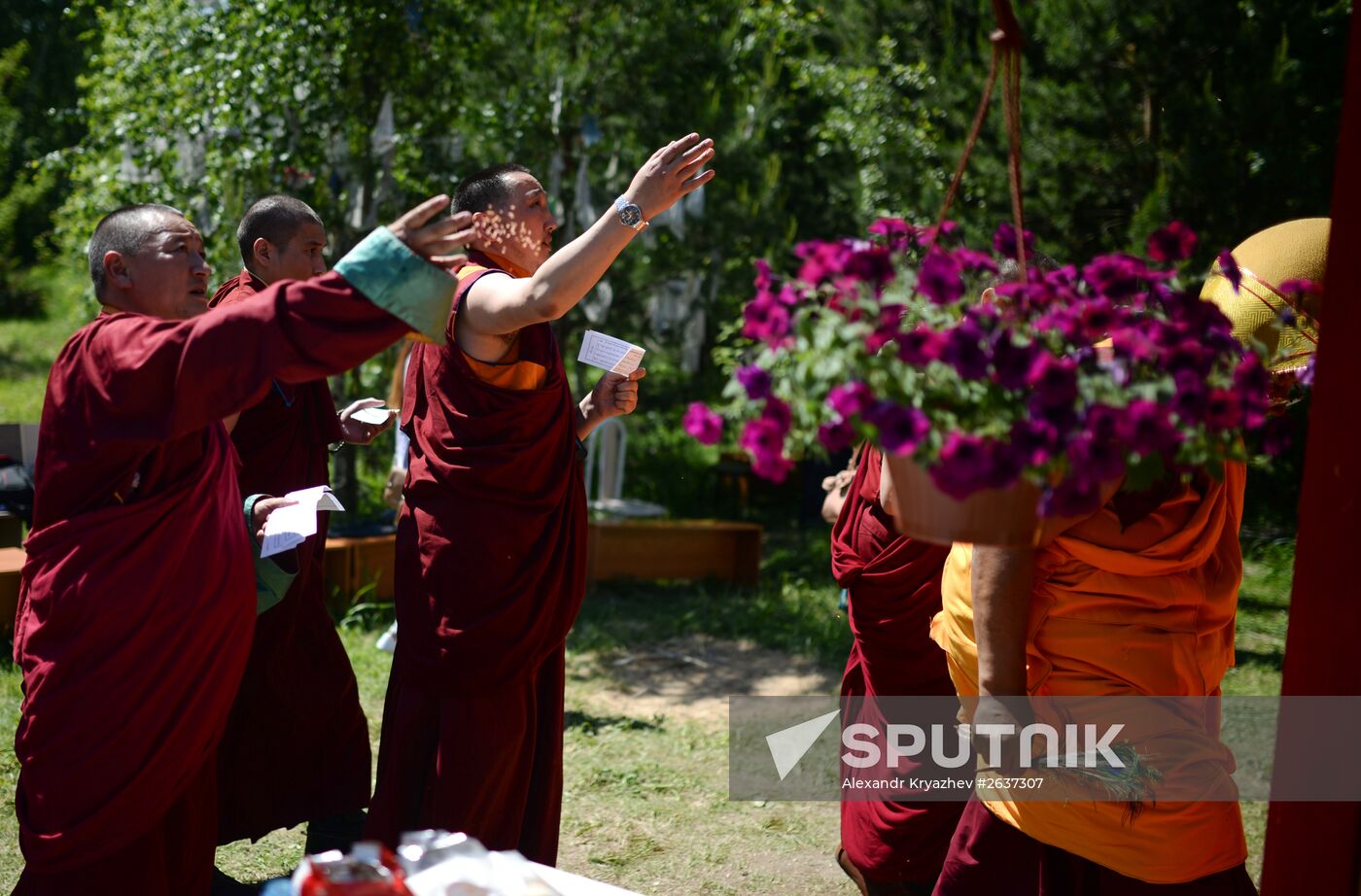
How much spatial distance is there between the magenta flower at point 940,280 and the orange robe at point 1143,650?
0.69 meters

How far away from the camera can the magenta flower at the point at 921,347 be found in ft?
5.44

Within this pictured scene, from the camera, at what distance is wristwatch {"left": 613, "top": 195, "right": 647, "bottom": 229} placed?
260cm

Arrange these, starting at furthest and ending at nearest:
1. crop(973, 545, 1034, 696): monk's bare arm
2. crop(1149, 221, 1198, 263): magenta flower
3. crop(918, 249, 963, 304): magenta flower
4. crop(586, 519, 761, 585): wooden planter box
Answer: crop(586, 519, 761, 585): wooden planter box → crop(973, 545, 1034, 696): monk's bare arm → crop(1149, 221, 1198, 263): magenta flower → crop(918, 249, 963, 304): magenta flower

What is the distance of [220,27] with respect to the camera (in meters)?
6.99

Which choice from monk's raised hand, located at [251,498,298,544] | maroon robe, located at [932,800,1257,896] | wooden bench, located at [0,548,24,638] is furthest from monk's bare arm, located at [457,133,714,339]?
wooden bench, located at [0,548,24,638]

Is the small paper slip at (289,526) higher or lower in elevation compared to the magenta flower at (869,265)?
lower

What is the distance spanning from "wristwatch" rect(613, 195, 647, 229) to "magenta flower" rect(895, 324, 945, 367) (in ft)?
3.45

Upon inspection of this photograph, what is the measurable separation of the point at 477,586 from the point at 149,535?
0.83 meters

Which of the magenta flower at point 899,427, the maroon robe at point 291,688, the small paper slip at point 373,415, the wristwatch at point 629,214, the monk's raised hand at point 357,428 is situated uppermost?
the wristwatch at point 629,214

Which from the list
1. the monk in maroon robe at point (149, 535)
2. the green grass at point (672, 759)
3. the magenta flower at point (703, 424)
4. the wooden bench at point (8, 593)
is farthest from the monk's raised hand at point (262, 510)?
the wooden bench at point (8, 593)

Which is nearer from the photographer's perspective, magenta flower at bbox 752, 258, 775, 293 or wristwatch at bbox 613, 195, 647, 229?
magenta flower at bbox 752, 258, 775, 293

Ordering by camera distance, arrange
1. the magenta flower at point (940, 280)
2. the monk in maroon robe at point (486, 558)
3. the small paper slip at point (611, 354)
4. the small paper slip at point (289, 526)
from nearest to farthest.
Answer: the magenta flower at point (940, 280) < the small paper slip at point (289, 526) < the monk in maroon robe at point (486, 558) < the small paper slip at point (611, 354)

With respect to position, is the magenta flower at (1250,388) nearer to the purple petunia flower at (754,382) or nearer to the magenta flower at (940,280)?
the magenta flower at (940,280)

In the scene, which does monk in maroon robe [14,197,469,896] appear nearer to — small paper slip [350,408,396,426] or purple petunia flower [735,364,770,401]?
purple petunia flower [735,364,770,401]
